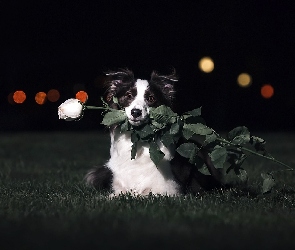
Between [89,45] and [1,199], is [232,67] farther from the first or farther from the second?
[1,199]

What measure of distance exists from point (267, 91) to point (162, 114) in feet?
127

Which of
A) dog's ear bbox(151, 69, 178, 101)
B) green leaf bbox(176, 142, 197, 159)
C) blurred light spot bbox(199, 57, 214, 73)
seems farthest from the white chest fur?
blurred light spot bbox(199, 57, 214, 73)

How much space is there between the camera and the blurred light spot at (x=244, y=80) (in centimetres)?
4184

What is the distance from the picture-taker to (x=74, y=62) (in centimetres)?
4878

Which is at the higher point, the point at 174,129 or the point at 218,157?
the point at 174,129

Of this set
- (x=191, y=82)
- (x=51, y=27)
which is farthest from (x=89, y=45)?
(x=191, y=82)

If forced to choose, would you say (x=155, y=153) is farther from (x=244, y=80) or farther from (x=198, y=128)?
(x=244, y=80)

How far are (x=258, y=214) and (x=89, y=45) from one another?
3512 cm

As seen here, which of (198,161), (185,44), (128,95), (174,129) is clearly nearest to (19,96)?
(185,44)

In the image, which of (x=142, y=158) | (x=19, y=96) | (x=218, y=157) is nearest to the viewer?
(x=218, y=157)

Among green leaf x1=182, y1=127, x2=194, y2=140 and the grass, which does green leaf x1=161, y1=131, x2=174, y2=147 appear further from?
the grass

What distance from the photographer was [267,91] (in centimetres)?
4634

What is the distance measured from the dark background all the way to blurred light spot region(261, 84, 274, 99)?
0.38 metres

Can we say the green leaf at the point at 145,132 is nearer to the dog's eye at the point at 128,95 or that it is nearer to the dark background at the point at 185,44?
the dog's eye at the point at 128,95
